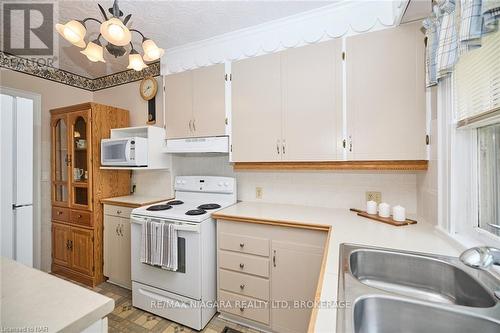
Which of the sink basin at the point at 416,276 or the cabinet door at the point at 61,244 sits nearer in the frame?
the sink basin at the point at 416,276

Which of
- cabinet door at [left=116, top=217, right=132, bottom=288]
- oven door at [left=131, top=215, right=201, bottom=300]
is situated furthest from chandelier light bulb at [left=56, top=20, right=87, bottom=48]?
cabinet door at [left=116, top=217, right=132, bottom=288]

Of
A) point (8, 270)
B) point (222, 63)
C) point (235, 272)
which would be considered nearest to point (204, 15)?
point (222, 63)

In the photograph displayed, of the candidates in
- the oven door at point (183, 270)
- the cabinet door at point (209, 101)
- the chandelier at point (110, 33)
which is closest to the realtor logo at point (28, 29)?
the chandelier at point (110, 33)

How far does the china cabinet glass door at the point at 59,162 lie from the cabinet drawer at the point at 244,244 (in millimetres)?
2143

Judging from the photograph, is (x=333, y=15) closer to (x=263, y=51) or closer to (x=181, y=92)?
(x=263, y=51)

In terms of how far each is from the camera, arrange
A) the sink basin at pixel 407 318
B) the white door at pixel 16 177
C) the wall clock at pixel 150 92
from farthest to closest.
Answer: the wall clock at pixel 150 92, the white door at pixel 16 177, the sink basin at pixel 407 318

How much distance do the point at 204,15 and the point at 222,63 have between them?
393 millimetres

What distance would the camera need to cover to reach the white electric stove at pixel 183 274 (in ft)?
5.73

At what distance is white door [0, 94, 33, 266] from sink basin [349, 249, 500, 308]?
1.89 m

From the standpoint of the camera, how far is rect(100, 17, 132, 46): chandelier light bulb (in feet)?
3.90

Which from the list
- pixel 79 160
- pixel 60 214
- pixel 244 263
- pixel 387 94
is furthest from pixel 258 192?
pixel 60 214

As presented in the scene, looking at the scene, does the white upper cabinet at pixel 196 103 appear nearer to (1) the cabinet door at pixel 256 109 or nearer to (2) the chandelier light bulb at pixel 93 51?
(1) the cabinet door at pixel 256 109

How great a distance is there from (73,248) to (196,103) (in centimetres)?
221

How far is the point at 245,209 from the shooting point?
1.96 metres
